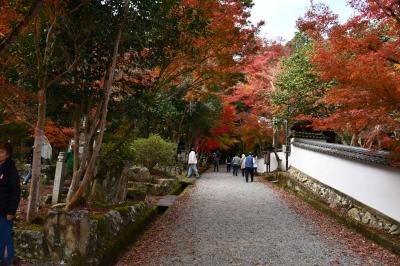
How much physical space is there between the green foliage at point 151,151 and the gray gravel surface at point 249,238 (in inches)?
234

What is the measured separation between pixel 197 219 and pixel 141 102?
3257 mm

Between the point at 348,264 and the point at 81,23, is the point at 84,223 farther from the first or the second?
the point at 348,264

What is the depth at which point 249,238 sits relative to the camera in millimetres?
8344

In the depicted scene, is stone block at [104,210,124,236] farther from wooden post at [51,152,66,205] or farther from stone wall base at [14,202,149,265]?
wooden post at [51,152,66,205]

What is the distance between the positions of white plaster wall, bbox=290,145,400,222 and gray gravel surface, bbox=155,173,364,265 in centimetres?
138

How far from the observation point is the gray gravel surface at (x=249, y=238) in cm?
683

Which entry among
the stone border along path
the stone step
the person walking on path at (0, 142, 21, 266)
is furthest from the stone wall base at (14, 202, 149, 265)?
the stone step

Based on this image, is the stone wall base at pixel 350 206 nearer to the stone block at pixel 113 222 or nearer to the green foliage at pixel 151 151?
the stone block at pixel 113 222

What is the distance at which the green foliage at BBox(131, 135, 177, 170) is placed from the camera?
18.6 meters

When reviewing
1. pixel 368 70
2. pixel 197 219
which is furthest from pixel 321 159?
pixel 368 70

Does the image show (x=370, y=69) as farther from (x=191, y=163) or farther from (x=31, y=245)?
(x=191, y=163)

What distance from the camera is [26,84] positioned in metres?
7.69

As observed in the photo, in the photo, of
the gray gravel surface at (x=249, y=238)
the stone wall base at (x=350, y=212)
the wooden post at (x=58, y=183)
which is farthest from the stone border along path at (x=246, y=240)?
the wooden post at (x=58, y=183)

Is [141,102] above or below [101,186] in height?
above
